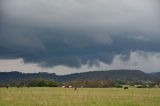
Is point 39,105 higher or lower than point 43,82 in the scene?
lower

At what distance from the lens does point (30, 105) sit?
32562 mm

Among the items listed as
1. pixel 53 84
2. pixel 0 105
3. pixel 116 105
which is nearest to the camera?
pixel 0 105

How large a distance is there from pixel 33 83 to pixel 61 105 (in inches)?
4242

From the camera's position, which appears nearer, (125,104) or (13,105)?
(13,105)

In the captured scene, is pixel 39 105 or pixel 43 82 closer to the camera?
pixel 39 105

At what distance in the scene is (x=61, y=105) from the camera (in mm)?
33094

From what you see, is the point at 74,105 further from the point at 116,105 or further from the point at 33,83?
the point at 33,83

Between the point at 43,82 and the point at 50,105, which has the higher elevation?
the point at 43,82

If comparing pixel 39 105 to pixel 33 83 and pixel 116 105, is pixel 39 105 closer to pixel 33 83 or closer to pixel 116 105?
pixel 116 105

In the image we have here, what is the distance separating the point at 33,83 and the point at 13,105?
108 metres

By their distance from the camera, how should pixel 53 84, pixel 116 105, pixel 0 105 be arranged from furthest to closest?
pixel 53 84 → pixel 116 105 → pixel 0 105

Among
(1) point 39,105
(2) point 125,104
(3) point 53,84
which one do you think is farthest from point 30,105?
(3) point 53,84

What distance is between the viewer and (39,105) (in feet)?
106

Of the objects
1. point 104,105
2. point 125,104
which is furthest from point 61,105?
point 125,104
